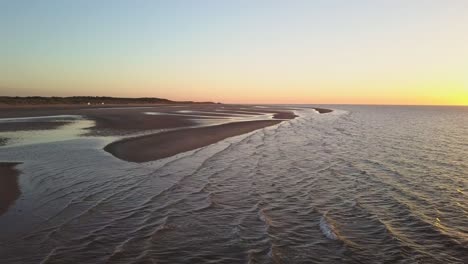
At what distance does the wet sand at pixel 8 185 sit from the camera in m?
9.73

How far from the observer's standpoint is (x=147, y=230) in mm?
8141

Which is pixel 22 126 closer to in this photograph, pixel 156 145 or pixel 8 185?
pixel 156 145

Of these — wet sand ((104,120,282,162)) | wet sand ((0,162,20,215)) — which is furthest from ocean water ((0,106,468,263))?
wet sand ((104,120,282,162))

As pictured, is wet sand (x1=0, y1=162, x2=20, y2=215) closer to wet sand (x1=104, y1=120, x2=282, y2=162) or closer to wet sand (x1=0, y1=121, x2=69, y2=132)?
wet sand (x1=104, y1=120, x2=282, y2=162)

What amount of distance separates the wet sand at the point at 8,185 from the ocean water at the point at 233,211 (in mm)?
275

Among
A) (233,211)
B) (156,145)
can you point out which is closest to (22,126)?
(156,145)

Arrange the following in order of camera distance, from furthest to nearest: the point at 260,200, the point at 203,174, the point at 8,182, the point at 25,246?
the point at 203,174 < the point at 8,182 < the point at 260,200 < the point at 25,246

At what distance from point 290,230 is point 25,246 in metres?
5.58

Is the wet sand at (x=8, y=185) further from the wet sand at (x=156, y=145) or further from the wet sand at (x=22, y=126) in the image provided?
the wet sand at (x=22, y=126)

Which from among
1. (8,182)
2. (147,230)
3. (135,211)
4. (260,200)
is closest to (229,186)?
(260,200)

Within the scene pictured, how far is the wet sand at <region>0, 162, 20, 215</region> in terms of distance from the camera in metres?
9.73

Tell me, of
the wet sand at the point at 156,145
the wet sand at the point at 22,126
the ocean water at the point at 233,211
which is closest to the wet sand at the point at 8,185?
the ocean water at the point at 233,211

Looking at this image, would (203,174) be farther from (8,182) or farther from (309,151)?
(309,151)

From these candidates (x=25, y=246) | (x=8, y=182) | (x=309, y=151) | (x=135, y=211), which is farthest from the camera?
(x=309, y=151)
